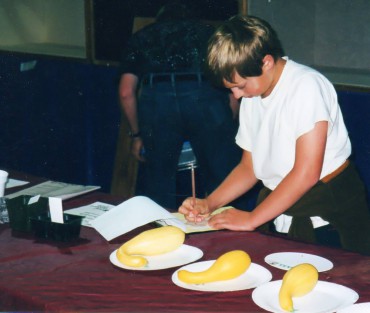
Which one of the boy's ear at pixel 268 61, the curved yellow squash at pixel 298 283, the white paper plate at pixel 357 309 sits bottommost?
the white paper plate at pixel 357 309

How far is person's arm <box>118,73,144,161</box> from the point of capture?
359 cm

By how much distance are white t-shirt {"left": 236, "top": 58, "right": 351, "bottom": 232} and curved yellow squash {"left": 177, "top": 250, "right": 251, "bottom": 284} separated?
1.83 ft

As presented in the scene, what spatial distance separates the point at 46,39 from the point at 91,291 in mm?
4056

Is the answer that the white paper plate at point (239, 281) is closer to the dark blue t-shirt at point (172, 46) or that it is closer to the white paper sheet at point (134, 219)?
the white paper sheet at point (134, 219)

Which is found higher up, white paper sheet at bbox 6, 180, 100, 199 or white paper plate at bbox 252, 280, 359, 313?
white paper plate at bbox 252, 280, 359, 313

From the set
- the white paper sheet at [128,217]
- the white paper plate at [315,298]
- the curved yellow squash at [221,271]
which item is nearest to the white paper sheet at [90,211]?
the white paper sheet at [128,217]

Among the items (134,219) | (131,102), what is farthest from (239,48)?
(131,102)

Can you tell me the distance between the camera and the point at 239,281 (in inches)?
63.0

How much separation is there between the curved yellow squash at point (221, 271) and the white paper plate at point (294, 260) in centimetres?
12

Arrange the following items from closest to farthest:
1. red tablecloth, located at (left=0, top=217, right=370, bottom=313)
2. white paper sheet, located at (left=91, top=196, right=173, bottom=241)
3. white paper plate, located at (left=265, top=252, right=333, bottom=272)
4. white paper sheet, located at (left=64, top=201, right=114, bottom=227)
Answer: red tablecloth, located at (left=0, top=217, right=370, bottom=313) → white paper plate, located at (left=265, top=252, right=333, bottom=272) → white paper sheet, located at (left=91, top=196, right=173, bottom=241) → white paper sheet, located at (left=64, top=201, right=114, bottom=227)

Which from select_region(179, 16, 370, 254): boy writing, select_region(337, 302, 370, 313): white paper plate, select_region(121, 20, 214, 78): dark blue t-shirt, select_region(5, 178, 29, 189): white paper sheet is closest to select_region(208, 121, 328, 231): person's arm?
select_region(179, 16, 370, 254): boy writing

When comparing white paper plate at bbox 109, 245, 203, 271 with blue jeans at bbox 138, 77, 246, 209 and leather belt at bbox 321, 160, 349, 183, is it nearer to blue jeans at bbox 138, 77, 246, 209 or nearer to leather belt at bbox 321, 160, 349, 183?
leather belt at bbox 321, 160, 349, 183

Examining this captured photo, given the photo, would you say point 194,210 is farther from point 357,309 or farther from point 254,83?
point 357,309

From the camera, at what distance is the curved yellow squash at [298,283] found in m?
1.43
